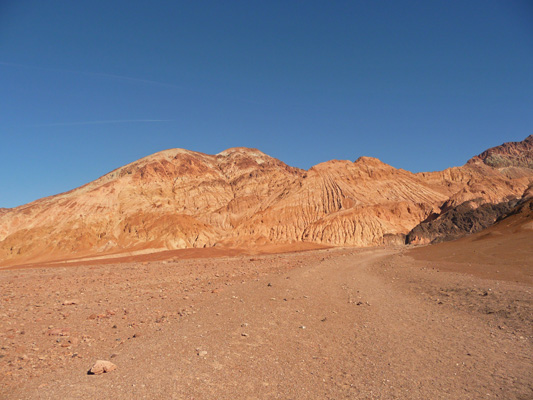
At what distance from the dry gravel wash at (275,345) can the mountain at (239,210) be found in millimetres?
50161

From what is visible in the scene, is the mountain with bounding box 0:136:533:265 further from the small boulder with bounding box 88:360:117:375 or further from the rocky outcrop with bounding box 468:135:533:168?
the rocky outcrop with bounding box 468:135:533:168

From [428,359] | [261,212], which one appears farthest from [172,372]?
[261,212]

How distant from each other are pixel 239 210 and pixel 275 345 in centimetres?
7652

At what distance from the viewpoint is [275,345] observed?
24.8 ft

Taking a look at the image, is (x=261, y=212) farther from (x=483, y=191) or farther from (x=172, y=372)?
(x=172, y=372)

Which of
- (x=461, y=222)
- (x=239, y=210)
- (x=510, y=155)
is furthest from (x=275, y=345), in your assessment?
(x=510, y=155)

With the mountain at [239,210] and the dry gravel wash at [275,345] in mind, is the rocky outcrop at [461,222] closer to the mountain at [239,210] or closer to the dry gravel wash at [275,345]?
the mountain at [239,210]

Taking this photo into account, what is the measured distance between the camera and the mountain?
67.1 metres

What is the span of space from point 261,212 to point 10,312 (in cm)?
6645

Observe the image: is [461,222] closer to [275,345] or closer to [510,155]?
[275,345]

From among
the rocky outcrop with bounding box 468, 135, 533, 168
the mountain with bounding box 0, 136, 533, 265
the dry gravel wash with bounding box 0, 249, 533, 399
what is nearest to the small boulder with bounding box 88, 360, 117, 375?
the dry gravel wash with bounding box 0, 249, 533, 399

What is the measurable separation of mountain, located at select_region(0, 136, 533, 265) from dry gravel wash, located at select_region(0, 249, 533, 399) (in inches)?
1975

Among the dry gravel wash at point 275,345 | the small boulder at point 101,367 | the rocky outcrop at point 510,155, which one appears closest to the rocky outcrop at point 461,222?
the dry gravel wash at point 275,345

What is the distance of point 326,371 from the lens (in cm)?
617
